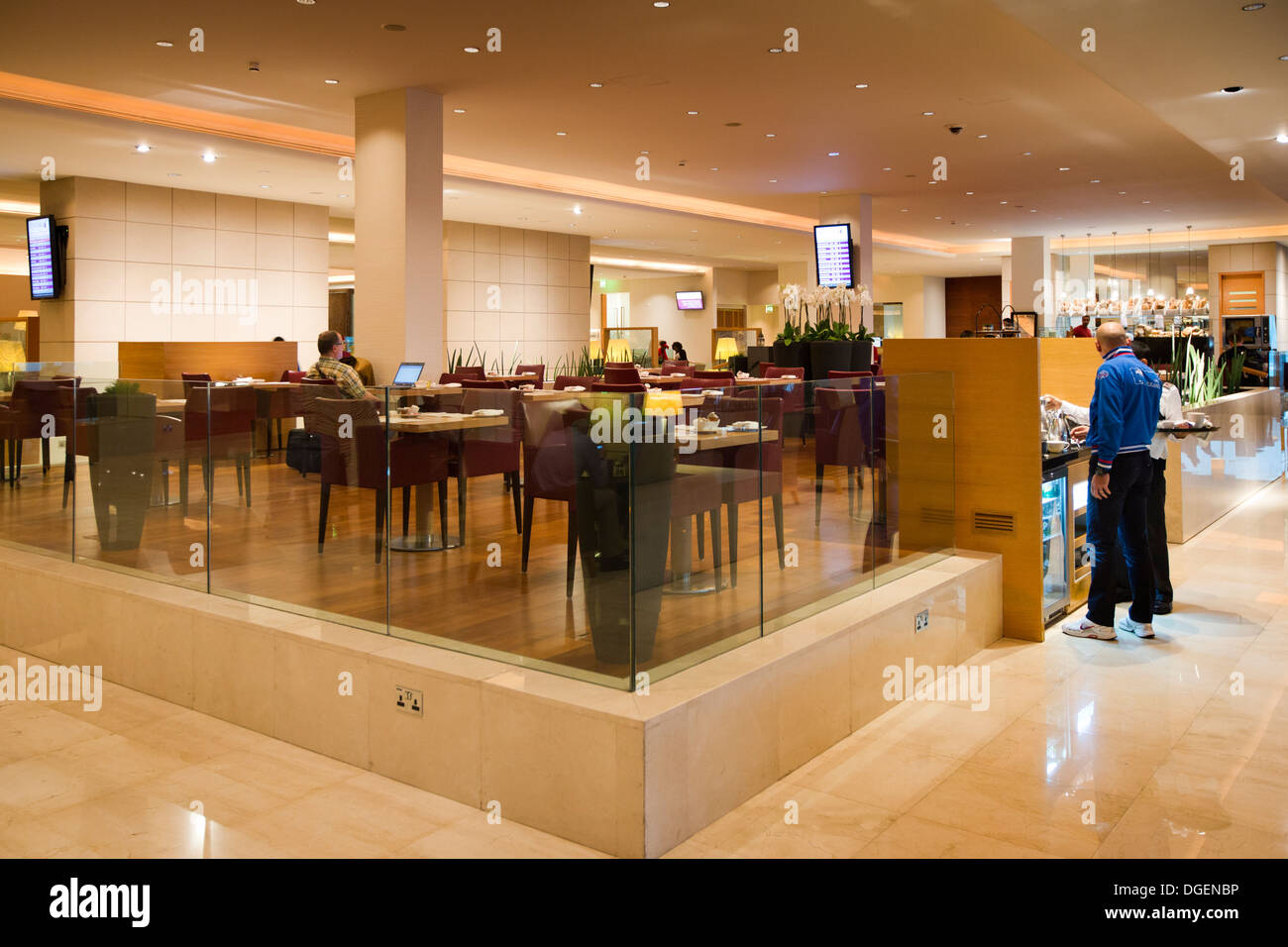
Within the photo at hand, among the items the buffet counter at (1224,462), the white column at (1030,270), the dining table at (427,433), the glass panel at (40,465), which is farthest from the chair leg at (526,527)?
the white column at (1030,270)

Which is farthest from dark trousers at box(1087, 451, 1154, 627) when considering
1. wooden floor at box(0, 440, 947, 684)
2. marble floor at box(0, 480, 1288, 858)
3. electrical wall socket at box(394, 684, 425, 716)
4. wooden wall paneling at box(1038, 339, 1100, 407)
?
electrical wall socket at box(394, 684, 425, 716)

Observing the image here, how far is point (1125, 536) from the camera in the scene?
509 centimetres

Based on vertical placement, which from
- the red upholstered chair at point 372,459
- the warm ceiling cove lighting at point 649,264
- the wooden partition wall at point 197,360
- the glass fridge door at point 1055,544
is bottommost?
the glass fridge door at point 1055,544

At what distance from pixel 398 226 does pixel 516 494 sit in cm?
563

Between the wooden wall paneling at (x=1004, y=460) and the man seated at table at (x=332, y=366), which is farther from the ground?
the man seated at table at (x=332, y=366)

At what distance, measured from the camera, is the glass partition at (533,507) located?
3107 mm

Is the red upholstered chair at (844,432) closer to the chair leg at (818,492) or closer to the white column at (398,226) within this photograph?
the chair leg at (818,492)

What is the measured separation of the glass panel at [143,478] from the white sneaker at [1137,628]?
14.1ft

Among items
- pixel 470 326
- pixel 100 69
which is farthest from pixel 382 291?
pixel 470 326

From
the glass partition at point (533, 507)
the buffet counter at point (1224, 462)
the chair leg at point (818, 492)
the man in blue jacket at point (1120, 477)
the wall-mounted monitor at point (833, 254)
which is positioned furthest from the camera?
the wall-mounted monitor at point (833, 254)

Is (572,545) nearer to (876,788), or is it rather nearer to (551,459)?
(551,459)

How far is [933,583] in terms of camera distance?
14.9 feet
